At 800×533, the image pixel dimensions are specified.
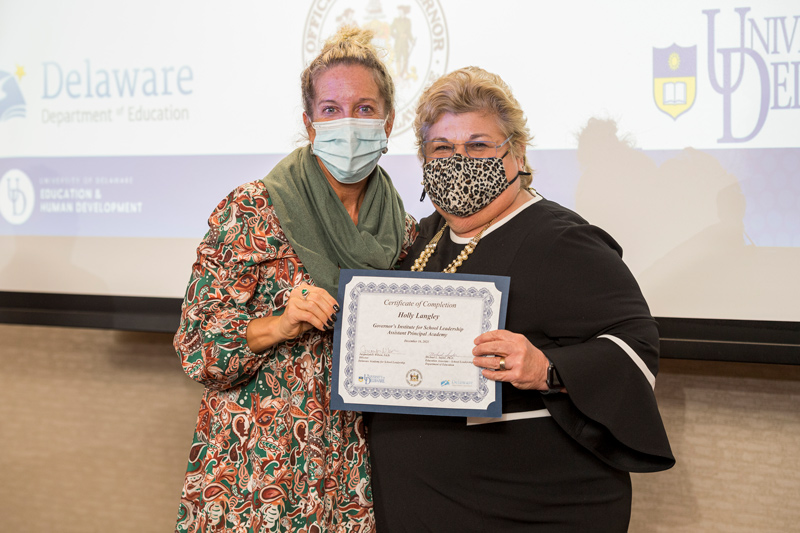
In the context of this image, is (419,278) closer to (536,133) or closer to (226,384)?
(226,384)

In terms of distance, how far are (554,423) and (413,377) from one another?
32 centimetres

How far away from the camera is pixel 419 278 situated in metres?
1.25

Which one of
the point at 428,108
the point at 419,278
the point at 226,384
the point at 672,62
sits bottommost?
the point at 226,384

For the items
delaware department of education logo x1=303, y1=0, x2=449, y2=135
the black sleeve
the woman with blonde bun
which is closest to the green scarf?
the woman with blonde bun

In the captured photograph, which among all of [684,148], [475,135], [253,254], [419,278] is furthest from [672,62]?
[253,254]

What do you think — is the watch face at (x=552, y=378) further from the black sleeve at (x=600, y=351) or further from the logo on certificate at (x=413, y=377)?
the logo on certificate at (x=413, y=377)

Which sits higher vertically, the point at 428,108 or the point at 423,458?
the point at 428,108

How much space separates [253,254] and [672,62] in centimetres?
140

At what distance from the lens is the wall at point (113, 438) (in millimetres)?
2316

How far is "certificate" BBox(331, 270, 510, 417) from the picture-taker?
3.99 feet

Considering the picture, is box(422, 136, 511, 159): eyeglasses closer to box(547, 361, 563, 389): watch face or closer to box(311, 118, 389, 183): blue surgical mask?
box(311, 118, 389, 183): blue surgical mask

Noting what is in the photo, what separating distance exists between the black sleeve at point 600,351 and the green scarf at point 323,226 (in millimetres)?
372

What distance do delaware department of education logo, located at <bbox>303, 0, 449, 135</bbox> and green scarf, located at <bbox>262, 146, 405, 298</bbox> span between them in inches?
30.5
